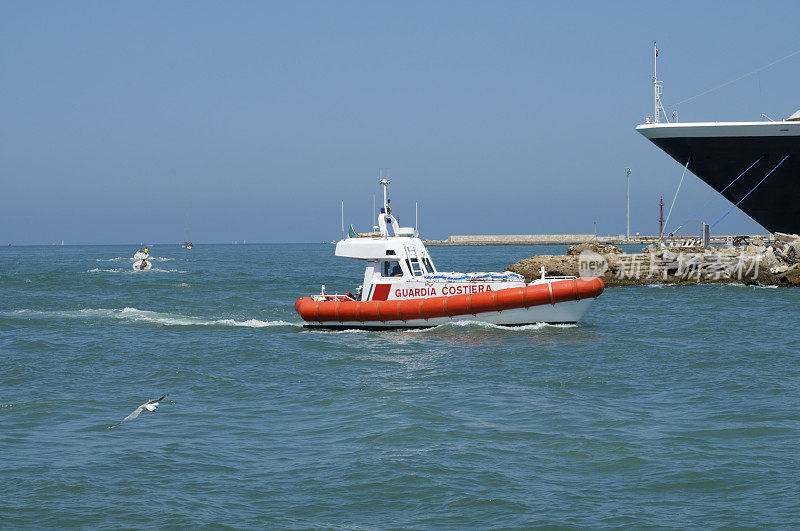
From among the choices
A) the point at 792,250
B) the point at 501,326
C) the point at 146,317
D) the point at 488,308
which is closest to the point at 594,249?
the point at 792,250

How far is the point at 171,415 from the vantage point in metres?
13.1

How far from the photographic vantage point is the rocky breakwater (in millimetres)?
37469

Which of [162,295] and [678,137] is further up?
[678,137]

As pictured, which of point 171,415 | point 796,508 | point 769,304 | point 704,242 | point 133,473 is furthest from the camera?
point 704,242

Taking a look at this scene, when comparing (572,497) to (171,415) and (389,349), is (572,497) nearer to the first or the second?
(171,415)

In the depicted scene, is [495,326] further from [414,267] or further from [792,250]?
[792,250]

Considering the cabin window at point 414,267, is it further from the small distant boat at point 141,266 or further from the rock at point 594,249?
the small distant boat at point 141,266

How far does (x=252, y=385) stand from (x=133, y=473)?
5.79 m

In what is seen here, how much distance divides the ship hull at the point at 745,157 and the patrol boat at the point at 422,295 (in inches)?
745

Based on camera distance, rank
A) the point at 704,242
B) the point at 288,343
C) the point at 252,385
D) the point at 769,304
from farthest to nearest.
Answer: the point at 704,242, the point at 769,304, the point at 288,343, the point at 252,385

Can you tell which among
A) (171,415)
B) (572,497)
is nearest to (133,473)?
(171,415)

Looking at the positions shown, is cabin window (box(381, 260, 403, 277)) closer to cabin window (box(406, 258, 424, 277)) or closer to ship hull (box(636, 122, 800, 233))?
cabin window (box(406, 258, 424, 277))

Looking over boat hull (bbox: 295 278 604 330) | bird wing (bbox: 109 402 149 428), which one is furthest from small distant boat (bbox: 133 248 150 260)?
bird wing (bbox: 109 402 149 428)

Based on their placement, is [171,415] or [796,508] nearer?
[796,508]
